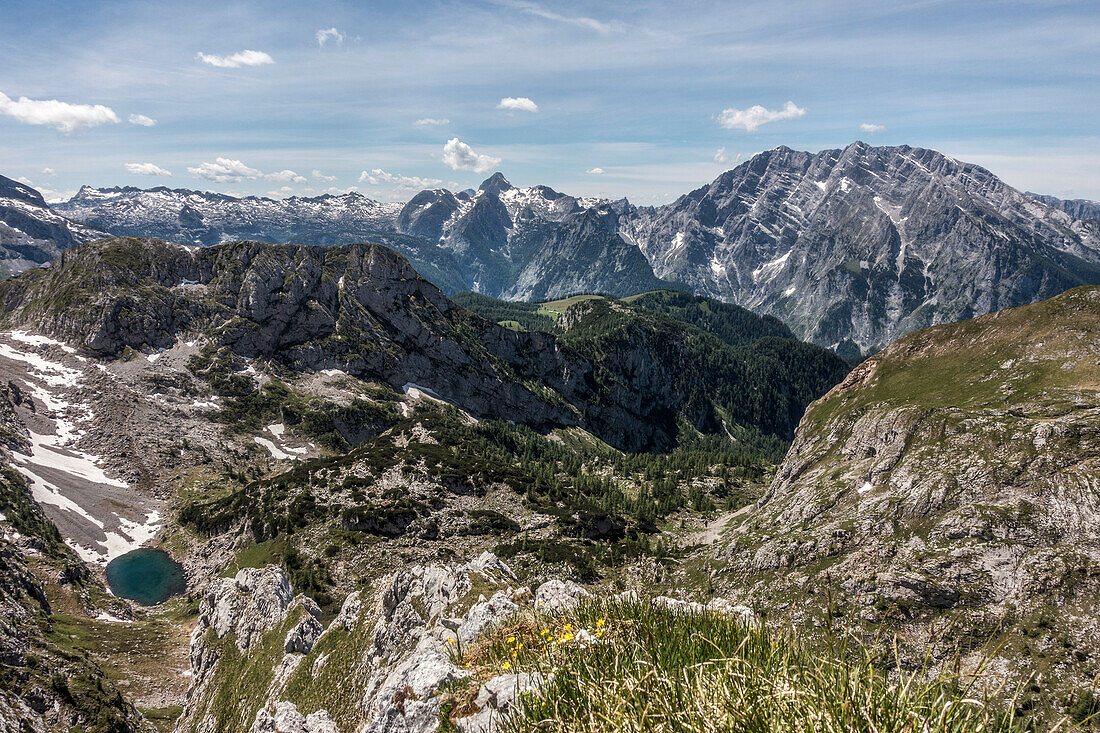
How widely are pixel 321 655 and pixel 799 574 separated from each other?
6779cm

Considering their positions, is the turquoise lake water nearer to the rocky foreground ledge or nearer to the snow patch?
the snow patch

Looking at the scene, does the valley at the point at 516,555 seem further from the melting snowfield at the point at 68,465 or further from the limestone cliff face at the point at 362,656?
the melting snowfield at the point at 68,465

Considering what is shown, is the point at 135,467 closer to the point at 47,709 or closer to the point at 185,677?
the point at 185,677

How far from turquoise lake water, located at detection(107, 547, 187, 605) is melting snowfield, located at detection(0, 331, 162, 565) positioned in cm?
429

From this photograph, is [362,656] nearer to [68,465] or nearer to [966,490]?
[966,490]

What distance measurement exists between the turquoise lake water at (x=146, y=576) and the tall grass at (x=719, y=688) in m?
122

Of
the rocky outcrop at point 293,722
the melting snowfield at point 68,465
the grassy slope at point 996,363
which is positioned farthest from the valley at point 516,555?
the melting snowfield at point 68,465

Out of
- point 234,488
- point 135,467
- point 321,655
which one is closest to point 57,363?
point 135,467

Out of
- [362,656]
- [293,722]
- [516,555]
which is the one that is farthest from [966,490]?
[293,722]

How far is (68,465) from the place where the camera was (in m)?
137

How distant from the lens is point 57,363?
177m

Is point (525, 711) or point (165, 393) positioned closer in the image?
point (525, 711)

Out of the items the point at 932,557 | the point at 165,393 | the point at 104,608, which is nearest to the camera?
the point at 932,557

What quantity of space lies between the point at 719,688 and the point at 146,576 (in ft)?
452
